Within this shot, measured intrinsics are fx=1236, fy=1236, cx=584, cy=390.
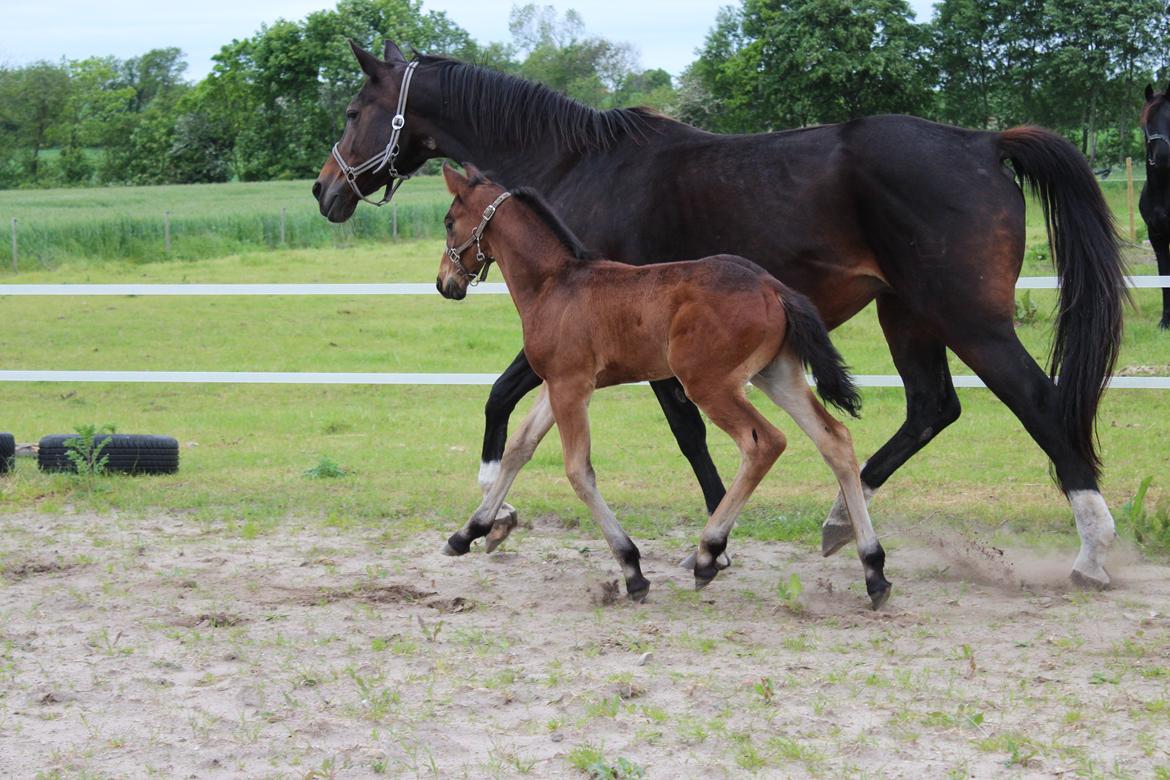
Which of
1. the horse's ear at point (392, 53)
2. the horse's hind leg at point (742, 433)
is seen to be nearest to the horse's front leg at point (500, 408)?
the horse's hind leg at point (742, 433)

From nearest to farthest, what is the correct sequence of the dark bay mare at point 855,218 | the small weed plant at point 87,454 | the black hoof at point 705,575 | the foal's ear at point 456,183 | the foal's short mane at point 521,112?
1. the black hoof at point 705,575
2. the dark bay mare at point 855,218
3. the foal's ear at point 456,183
4. the foal's short mane at point 521,112
5. the small weed plant at point 87,454

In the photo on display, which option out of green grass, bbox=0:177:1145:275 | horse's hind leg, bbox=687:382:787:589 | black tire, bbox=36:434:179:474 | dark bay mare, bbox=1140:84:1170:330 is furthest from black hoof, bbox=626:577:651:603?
green grass, bbox=0:177:1145:275

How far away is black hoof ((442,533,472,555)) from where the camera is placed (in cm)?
528

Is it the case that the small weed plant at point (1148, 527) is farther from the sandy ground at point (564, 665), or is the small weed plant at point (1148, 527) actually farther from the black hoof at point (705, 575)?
the black hoof at point (705, 575)

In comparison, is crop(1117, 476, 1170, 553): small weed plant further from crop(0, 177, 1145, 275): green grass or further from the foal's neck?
crop(0, 177, 1145, 275): green grass

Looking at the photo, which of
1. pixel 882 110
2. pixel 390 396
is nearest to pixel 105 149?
pixel 882 110

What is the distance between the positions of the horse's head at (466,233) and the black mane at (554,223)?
88mm

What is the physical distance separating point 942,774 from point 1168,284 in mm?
5337

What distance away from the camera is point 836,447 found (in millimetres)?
4734

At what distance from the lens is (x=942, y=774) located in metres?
3.09

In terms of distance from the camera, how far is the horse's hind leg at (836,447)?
15.4 feet

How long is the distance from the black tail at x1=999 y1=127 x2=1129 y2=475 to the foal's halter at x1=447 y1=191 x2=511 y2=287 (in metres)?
2.16

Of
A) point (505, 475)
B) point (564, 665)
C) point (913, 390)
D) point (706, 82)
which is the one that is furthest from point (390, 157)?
point (706, 82)

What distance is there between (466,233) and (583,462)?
116 centimetres
